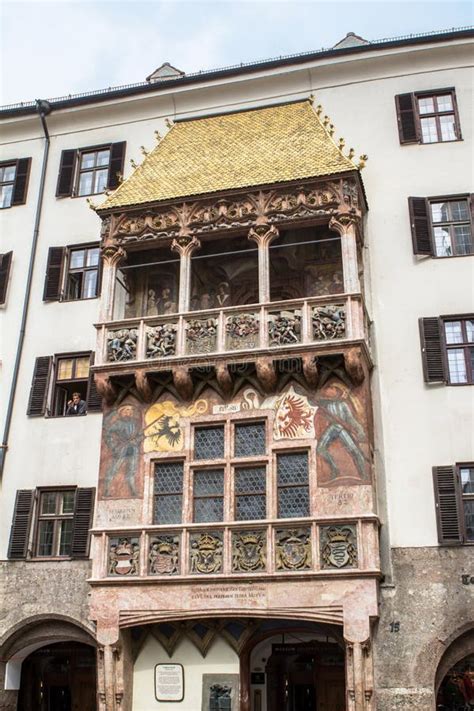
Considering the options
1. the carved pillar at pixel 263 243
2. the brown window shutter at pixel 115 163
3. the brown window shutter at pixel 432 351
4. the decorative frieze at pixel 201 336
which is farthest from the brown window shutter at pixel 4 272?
the brown window shutter at pixel 432 351

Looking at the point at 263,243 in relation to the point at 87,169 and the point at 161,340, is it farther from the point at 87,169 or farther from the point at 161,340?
the point at 87,169

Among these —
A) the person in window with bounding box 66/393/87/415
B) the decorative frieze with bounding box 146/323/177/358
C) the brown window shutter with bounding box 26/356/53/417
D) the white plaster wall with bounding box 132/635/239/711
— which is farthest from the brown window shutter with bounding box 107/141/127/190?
the white plaster wall with bounding box 132/635/239/711

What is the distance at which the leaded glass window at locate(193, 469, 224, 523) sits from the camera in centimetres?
1678

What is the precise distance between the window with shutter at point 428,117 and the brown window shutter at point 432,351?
5.23 m

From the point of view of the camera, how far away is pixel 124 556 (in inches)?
653

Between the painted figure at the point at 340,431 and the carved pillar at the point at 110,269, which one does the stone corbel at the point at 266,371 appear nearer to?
the painted figure at the point at 340,431

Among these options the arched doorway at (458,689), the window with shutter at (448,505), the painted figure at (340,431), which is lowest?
the arched doorway at (458,689)

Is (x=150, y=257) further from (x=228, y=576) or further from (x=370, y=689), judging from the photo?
(x=370, y=689)

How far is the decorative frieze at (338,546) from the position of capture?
1530 cm

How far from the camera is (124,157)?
2275cm

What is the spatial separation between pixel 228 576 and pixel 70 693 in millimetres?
7624

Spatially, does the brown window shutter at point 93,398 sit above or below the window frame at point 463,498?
above

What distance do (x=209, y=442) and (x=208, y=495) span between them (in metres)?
1.22

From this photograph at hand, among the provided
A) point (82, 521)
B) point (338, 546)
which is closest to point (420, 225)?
point (338, 546)
